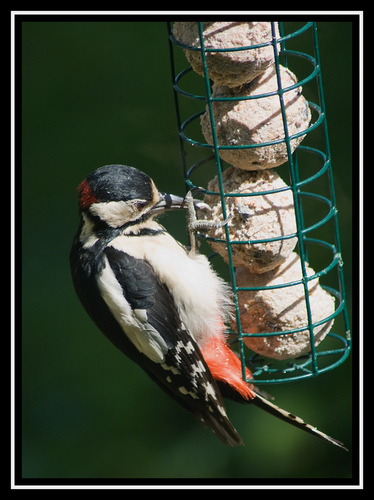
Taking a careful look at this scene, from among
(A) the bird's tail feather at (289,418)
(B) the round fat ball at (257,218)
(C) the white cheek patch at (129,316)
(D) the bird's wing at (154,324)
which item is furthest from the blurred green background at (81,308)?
(B) the round fat ball at (257,218)

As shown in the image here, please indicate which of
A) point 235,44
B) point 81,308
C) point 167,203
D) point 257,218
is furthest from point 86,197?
point 81,308

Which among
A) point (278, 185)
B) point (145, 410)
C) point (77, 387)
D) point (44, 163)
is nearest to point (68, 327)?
point (77, 387)

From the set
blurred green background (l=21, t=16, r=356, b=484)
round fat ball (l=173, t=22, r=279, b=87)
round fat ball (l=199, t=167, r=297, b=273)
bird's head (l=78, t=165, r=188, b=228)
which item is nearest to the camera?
round fat ball (l=173, t=22, r=279, b=87)

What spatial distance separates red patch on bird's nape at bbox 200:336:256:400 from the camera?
94.1 inches

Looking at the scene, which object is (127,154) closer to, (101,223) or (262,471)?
(101,223)

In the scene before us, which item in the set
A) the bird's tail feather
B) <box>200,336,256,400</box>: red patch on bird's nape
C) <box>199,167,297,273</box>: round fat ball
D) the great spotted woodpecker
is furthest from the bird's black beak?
the bird's tail feather

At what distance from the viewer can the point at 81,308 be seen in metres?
3.34

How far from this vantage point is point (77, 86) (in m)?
3.43

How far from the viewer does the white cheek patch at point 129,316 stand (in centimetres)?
226

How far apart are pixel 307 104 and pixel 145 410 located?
165 centimetres

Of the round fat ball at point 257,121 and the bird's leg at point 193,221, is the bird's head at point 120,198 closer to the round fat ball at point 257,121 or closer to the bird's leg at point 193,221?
the bird's leg at point 193,221

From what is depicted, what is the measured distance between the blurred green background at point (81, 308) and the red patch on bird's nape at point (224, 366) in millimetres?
668

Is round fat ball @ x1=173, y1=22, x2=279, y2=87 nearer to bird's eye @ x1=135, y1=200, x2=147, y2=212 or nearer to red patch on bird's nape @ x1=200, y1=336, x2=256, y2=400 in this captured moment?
bird's eye @ x1=135, y1=200, x2=147, y2=212
